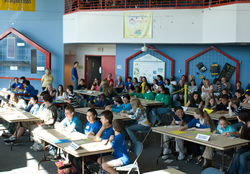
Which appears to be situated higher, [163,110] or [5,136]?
[163,110]

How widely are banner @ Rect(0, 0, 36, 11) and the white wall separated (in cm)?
197

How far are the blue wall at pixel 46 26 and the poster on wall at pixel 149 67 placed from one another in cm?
389

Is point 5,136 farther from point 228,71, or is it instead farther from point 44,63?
point 228,71

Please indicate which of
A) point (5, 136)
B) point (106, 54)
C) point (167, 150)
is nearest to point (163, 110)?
point (167, 150)

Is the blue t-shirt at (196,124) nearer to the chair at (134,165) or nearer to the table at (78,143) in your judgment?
the chair at (134,165)

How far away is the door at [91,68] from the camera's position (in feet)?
52.4

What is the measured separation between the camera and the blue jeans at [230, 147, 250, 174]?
484 cm

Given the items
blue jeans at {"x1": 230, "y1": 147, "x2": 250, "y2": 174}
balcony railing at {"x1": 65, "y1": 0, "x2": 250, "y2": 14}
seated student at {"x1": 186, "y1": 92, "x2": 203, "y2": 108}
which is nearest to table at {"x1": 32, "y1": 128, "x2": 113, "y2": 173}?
blue jeans at {"x1": 230, "y1": 147, "x2": 250, "y2": 174}

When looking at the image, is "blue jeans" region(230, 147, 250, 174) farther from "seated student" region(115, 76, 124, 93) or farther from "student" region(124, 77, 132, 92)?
"seated student" region(115, 76, 124, 93)

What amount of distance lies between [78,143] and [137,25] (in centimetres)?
879

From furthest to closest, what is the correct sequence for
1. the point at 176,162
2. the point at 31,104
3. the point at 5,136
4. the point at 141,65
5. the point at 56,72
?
the point at 56,72 → the point at 141,65 → the point at 31,104 → the point at 5,136 → the point at 176,162

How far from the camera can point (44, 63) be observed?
1488 cm

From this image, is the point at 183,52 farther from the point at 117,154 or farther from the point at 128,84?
the point at 117,154

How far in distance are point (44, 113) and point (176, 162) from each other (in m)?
3.13
